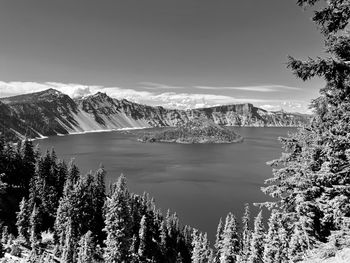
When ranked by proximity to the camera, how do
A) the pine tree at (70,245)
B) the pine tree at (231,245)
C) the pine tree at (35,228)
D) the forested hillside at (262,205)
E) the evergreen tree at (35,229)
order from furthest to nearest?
the pine tree at (35,228), the evergreen tree at (35,229), the pine tree at (70,245), the pine tree at (231,245), the forested hillside at (262,205)

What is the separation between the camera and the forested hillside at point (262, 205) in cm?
1231

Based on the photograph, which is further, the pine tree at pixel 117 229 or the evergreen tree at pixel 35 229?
the evergreen tree at pixel 35 229

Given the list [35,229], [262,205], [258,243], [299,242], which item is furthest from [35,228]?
[299,242]

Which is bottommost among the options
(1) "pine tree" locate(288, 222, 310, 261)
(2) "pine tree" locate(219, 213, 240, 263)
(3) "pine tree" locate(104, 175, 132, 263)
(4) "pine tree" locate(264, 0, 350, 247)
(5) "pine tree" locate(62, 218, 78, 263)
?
(5) "pine tree" locate(62, 218, 78, 263)

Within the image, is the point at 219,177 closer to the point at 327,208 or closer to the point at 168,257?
the point at 168,257

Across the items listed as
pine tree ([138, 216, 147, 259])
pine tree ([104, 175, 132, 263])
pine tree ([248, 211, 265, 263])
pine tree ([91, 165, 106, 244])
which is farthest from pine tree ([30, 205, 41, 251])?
pine tree ([248, 211, 265, 263])

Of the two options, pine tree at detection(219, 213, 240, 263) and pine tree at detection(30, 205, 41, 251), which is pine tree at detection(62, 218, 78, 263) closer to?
pine tree at detection(30, 205, 41, 251)

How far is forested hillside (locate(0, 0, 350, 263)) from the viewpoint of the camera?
12.3 meters

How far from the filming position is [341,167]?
14.2 m

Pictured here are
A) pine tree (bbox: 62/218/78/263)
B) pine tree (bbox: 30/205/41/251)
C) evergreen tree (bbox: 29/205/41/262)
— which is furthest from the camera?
pine tree (bbox: 30/205/41/251)

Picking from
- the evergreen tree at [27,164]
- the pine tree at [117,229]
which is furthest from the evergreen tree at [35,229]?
the pine tree at [117,229]

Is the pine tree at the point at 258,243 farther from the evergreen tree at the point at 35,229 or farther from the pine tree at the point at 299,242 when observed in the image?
the evergreen tree at the point at 35,229

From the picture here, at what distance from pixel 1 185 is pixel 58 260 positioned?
44.2 meters

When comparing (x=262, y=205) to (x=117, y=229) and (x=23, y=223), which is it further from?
(x=23, y=223)
